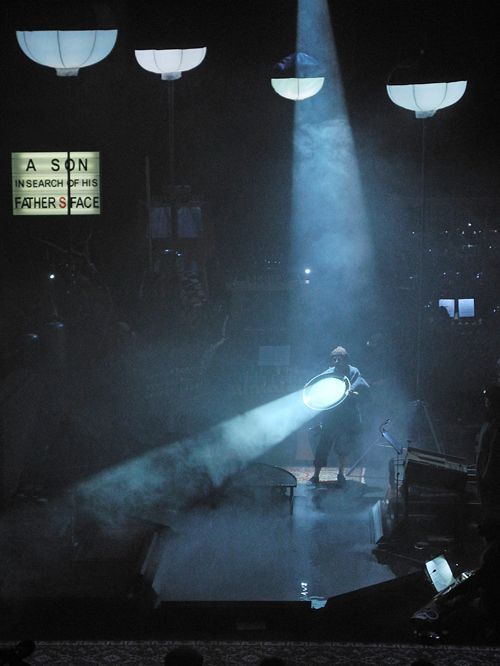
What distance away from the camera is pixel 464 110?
13.9 meters

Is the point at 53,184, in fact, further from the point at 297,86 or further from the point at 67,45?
the point at 67,45

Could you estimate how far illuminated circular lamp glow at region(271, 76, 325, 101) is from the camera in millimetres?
10555

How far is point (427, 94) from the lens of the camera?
30.1 ft

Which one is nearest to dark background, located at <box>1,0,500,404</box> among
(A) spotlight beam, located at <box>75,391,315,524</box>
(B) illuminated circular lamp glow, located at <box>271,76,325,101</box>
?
(B) illuminated circular lamp glow, located at <box>271,76,325,101</box>

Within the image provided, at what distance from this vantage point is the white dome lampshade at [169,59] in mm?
9133

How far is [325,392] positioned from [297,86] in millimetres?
4253

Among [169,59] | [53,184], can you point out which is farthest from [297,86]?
[53,184]

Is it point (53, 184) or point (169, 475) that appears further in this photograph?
point (53, 184)

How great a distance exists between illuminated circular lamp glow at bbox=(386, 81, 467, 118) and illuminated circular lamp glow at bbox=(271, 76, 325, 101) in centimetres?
159

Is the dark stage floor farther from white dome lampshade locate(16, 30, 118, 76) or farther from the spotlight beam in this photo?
white dome lampshade locate(16, 30, 118, 76)

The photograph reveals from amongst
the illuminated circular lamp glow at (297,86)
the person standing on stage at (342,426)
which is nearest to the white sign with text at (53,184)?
the illuminated circular lamp glow at (297,86)

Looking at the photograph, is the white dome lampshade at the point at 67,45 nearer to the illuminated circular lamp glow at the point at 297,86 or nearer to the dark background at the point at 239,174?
the illuminated circular lamp glow at the point at 297,86

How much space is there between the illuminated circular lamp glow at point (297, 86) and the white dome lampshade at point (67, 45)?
3318 mm

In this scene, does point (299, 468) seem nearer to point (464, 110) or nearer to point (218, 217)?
point (218, 217)
